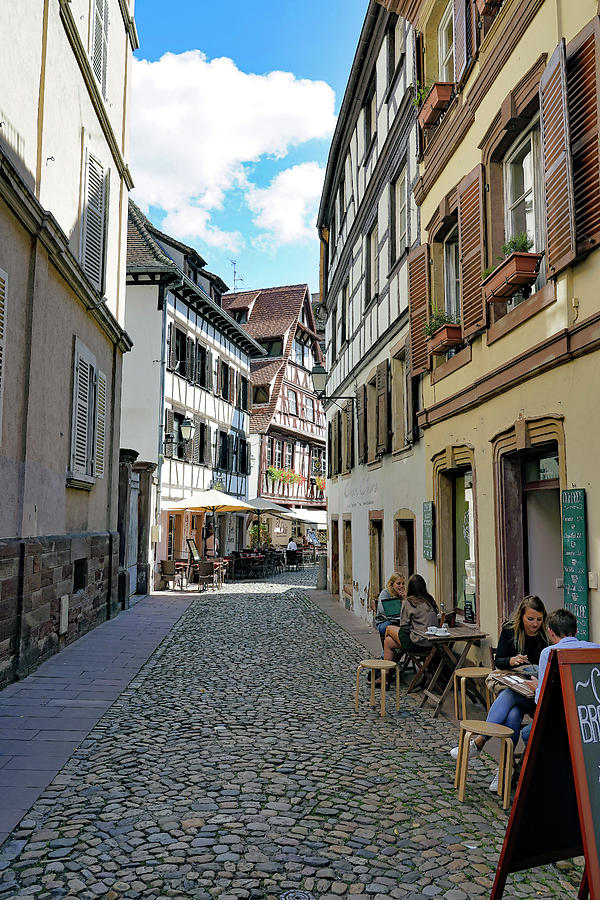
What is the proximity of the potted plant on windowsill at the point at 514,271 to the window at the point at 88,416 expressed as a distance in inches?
249

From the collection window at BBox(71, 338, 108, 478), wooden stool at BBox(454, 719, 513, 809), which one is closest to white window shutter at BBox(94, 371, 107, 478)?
window at BBox(71, 338, 108, 478)

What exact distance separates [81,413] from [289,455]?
31.0m

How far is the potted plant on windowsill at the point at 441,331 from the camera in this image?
902cm

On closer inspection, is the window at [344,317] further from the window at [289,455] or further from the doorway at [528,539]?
the window at [289,455]

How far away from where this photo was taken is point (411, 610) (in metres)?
8.09

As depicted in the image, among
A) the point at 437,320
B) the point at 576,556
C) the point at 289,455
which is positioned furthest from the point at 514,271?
the point at 289,455

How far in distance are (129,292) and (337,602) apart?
11403 mm

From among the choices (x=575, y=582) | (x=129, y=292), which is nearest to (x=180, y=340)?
(x=129, y=292)

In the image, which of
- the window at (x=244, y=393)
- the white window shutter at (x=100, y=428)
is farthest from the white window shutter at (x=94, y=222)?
the window at (x=244, y=393)

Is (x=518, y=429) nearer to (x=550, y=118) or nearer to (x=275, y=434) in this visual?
(x=550, y=118)

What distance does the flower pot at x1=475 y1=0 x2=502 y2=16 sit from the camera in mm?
7592

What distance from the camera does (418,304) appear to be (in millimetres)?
10586

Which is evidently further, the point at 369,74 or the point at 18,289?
the point at 369,74

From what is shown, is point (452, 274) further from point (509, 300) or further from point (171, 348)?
point (171, 348)
